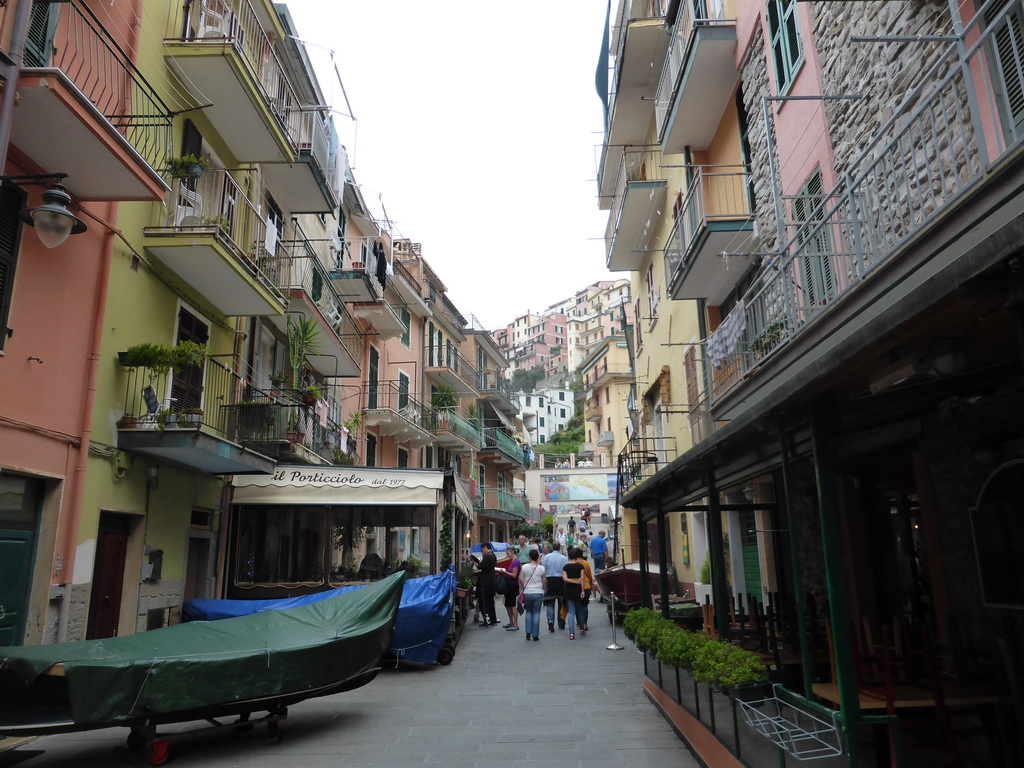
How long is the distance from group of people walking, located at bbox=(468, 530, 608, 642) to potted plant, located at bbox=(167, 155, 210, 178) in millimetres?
9014

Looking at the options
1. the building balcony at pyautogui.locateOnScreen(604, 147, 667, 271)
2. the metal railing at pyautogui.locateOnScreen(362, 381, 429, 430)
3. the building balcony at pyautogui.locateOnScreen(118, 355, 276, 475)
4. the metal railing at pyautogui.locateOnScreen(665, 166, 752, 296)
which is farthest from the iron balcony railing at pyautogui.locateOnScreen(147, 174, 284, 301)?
the building balcony at pyautogui.locateOnScreen(604, 147, 667, 271)

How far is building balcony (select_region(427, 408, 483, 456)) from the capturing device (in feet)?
95.9

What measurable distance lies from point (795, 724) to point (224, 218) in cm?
1152

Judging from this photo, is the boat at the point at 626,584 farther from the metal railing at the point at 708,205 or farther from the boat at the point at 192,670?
the boat at the point at 192,670

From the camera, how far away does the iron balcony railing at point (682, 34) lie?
43.0 ft

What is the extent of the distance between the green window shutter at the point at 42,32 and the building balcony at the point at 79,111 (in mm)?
11

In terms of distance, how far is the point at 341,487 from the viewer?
45.2 feet

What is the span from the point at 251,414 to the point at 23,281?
563 cm

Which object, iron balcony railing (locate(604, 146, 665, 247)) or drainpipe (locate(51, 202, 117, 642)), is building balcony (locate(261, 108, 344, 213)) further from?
iron balcony railing (locate(604, 146, 665, 247))

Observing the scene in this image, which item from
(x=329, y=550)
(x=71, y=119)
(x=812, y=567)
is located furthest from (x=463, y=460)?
(x=71, y=119)

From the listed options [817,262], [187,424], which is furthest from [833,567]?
[187,424]

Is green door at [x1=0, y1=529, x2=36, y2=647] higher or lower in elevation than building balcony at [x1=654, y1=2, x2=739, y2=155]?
lower

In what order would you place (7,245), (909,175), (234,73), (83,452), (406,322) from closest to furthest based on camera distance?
(909,175)
(7,245)
(83,452)
(234,73)
(406,322)

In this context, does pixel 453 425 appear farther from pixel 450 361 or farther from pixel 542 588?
pixel 542 588
